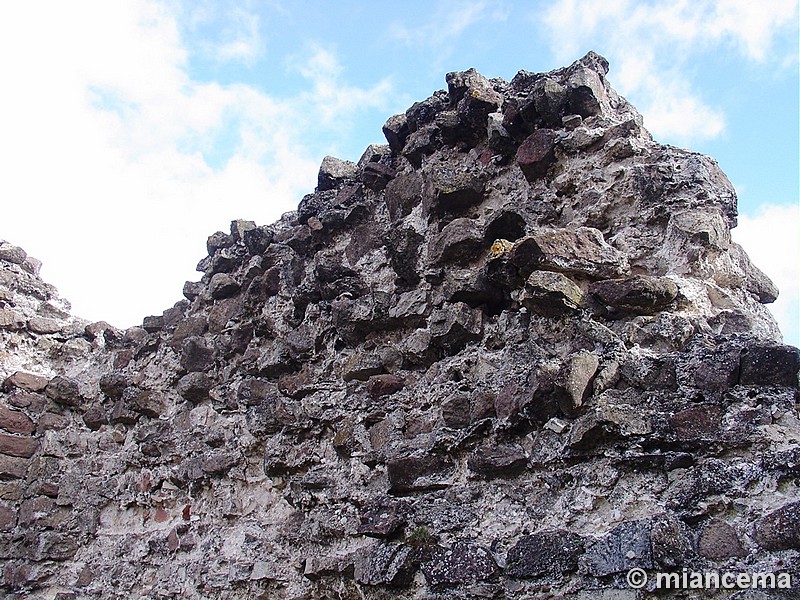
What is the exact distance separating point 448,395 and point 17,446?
3507mm

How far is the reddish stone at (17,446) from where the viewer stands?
4.63 meters

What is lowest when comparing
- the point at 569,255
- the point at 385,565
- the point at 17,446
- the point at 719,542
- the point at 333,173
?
the point at 385,565

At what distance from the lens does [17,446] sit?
4680 mm

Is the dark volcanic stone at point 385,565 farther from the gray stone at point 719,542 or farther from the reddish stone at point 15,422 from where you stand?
the reddish stone at point 15,422

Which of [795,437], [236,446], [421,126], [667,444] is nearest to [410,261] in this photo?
[421,126]

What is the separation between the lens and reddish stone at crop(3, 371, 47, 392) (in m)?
4.88

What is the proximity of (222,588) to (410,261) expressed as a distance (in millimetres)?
1908

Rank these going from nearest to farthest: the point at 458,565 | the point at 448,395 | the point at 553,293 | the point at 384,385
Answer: the point at 458,565
the point at 553,293
the point at 448,395
the point at 384,385

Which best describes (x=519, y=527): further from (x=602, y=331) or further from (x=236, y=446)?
(x=236, y=446)

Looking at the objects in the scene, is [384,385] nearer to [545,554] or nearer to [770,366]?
[545,554]

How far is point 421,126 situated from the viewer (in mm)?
4125

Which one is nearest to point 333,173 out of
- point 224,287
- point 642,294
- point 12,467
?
point 224,287
